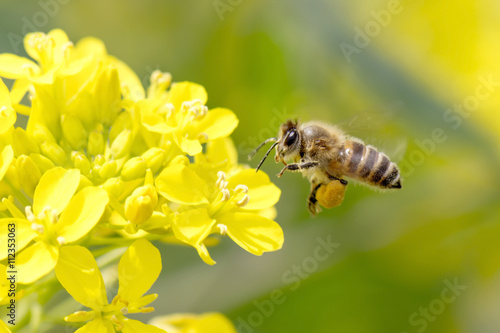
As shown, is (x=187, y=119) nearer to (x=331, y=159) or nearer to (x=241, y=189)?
(x=241, y=189)

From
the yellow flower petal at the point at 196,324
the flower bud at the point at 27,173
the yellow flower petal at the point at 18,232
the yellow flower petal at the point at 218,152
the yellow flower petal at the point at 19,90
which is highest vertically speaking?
the yellow flower petal at the point at 218,152

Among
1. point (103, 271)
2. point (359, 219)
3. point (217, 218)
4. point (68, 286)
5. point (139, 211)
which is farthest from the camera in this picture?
point (359, 219)

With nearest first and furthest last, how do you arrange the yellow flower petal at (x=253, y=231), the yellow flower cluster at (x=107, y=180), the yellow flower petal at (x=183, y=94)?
the yellow flower cluster at (x=107, y=180)
the yellow flower petal at (x=253, y=231)
the yellow flower petal at (x=183, y=94)

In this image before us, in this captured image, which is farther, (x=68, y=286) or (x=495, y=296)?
(x=495, y=296)

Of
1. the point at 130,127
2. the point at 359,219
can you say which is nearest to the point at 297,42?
the point at 359,219

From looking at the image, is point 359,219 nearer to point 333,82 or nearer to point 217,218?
point 333,82

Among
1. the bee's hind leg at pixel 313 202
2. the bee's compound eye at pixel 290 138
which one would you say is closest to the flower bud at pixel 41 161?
the bee's compound eye at pixel 290 138

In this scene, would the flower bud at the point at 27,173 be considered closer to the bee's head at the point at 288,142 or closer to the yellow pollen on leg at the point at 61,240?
the yellow pollen on leg at the point at 61,240

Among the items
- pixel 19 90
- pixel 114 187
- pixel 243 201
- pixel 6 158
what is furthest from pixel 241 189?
pixel 19 90
